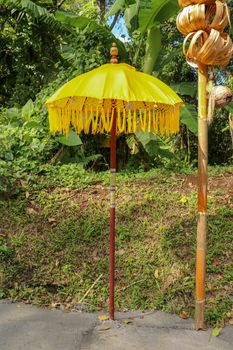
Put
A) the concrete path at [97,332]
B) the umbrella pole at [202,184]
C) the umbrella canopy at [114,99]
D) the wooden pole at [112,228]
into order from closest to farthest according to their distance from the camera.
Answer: the umbrella canopy at [114,99] → the concrete path at [97,332] → the umbrella pole at [202,184] → the wooden pole at [112,228]

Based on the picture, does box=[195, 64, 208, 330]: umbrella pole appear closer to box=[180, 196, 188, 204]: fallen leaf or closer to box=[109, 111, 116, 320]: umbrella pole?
box=[109, 111, 116, 320]: umbrella pole

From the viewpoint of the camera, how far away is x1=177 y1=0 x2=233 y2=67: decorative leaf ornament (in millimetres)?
3346

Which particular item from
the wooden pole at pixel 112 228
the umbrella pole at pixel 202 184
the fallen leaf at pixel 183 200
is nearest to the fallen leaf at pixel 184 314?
the umbrella pole at pixel 202 184

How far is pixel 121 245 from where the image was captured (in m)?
4.76

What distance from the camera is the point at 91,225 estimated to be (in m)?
5.05

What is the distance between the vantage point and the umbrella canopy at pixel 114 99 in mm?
3234

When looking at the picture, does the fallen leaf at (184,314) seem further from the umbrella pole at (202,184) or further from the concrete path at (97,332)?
the umbrella pole at (202,184)

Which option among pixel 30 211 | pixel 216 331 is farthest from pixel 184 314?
pixel 30 211

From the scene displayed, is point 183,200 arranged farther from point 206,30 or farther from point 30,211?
point 206,30

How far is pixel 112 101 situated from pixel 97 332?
2026 millimetres

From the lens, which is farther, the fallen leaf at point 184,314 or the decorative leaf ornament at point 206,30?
the fallen leaf at point 184,314

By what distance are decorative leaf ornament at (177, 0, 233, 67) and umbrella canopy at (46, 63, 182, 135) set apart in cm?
40

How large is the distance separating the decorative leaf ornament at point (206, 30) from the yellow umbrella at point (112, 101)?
1.33 ft

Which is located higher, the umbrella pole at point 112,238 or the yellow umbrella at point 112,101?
the yellow umbrella at point 112,101
